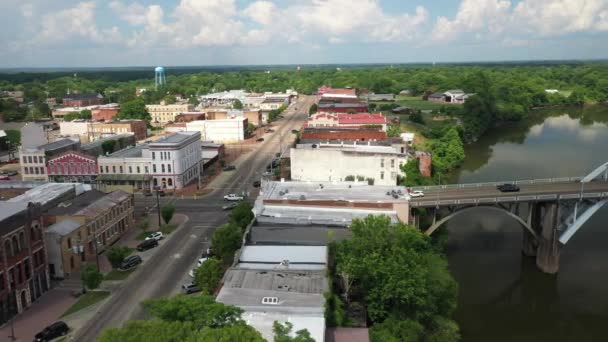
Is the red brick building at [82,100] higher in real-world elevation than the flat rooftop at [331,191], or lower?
higher

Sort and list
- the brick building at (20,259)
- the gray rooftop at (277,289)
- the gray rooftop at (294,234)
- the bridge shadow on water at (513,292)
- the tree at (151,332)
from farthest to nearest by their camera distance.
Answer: the bridge shadow on water at (513,292)
the gray rooftop at (294,234)
the brick building at (20,259)
the gray rooftop at (277,289)
the tree at (151,332)

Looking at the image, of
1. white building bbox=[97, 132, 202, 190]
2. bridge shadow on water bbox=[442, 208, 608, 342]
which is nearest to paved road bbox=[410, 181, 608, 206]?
bridge shadow on water bbox=[442, 208, 608, 342]

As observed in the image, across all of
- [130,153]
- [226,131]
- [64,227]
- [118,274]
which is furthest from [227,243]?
[226,131]

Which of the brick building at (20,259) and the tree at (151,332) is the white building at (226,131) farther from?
the tree at (151,332)

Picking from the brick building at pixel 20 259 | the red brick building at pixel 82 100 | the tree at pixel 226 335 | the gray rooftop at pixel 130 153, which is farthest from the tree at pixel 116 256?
the red brick building at pixel 82 100

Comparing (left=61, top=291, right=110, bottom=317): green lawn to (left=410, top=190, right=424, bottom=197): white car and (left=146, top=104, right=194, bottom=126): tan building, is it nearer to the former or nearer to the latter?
(left=410, top=190, right=424, bottom=197): white car

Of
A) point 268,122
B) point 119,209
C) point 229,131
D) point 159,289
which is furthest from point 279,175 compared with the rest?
point 268,122
